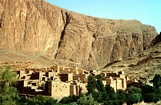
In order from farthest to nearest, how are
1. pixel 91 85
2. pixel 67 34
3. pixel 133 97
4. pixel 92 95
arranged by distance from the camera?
pixel 67 34, pixel 91 85, pixel 133 97, pixel 92 95

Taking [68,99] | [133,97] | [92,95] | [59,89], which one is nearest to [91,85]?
[92,95]

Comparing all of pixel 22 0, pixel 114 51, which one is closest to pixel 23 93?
pixel 22 0

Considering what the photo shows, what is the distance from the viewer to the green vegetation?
2838 centimetres

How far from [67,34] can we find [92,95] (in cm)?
9230

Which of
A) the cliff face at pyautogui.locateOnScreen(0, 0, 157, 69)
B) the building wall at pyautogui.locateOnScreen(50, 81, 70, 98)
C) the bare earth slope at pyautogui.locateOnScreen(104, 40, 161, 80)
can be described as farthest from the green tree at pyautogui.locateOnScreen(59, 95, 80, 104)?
the cliff face at pyautogui.locateOnScreen(0, 0, 157, 69)

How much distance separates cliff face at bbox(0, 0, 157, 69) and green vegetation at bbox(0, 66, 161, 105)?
67482 millimetres

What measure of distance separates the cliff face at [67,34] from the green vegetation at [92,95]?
221ft

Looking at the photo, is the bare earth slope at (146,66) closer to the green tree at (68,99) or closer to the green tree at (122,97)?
the green tree at (122,97)

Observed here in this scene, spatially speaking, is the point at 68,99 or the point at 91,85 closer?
the point at 68,99

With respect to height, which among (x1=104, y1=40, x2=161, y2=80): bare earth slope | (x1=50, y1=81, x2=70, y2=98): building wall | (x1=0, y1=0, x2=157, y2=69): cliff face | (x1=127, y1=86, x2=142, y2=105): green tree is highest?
(x1=0, y1=0, x2=157, y2=69): cliff face

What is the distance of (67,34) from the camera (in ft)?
409

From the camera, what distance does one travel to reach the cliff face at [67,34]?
10869 centimetres

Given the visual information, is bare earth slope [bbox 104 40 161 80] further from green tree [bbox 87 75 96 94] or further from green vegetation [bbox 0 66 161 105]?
green tree [bbox 87 75 96 94]

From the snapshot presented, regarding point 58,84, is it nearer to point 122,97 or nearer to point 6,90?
point 6,90
